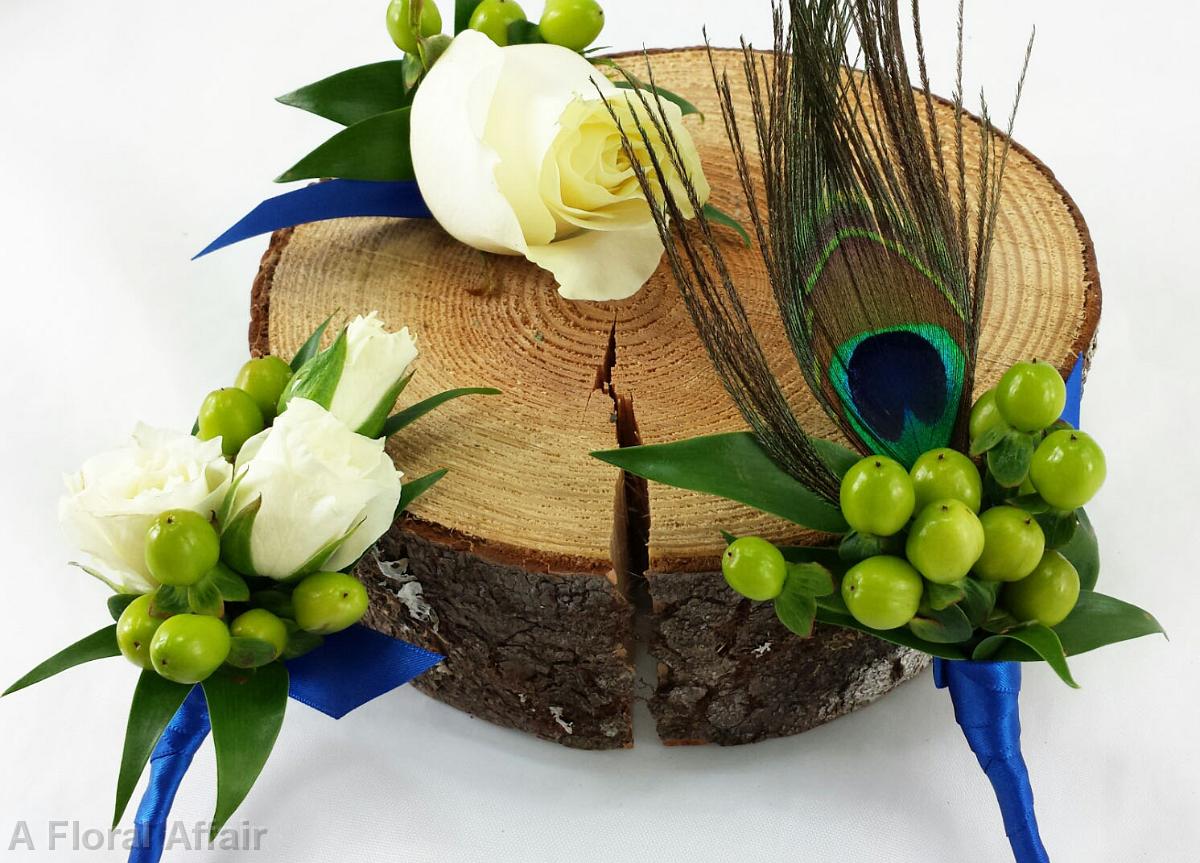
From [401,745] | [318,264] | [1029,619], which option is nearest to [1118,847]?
[1029,619]

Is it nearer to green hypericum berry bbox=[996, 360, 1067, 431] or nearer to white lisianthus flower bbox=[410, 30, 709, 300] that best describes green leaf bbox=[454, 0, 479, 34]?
white lisianthus flower bbox=[410, 30, 709, 300]

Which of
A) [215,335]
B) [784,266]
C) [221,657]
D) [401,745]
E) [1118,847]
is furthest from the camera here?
[215,335]

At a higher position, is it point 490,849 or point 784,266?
point 784,266

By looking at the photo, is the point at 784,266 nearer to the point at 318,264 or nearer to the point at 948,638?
the point at 948,638

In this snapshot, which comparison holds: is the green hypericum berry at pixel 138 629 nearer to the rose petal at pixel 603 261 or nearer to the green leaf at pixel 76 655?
the green leaf at pixel 76 655

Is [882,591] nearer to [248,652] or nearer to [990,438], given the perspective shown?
[990,438]

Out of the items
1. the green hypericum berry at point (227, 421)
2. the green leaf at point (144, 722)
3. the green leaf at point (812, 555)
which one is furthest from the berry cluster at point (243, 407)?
the green leaf at point (812, 555)

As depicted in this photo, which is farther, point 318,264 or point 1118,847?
point 318,264

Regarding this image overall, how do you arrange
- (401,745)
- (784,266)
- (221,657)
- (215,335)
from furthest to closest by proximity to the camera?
(215,335) → (401,745) → (784,266) → (221,657)

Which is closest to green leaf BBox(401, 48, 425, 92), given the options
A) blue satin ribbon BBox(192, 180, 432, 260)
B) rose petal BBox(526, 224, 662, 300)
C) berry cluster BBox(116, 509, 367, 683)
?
blue satin ribbon BBox(192, 180, 432, 260)
